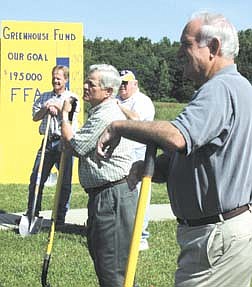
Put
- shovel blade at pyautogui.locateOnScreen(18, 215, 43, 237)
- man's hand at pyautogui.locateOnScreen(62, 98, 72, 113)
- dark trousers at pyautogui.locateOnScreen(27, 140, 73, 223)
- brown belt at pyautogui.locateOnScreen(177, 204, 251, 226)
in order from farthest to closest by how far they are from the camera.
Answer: dark trousers at pyautogui.locateOnScreen(27, 140, 73, 223)
shovel blade at pyautogui.locateOnScreen(18, 215, 43, 237)
man's hand at pyautogui.locateOnScreen(62, 98, 72, 113)
brown belt at pyautogui.locateOnScreen(177, 204, 251, 226)

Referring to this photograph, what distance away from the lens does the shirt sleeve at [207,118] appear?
8.95 feet

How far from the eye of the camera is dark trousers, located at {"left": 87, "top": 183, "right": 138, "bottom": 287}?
15.3ft

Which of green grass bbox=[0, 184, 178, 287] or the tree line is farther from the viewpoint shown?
the tree line

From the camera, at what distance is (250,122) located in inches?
115

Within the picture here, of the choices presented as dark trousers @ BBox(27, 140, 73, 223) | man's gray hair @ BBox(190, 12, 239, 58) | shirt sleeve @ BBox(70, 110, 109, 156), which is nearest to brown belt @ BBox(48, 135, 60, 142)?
dark trousers @ BBox(27, 140, 73, 223)

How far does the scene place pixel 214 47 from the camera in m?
2.93

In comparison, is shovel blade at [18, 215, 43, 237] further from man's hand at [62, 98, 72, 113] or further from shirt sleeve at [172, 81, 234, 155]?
shirt sleeve at [172, 81, 234, 155]

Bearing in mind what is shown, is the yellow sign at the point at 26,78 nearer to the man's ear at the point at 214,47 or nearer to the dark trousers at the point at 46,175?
the dark trousers at the point at 46,175

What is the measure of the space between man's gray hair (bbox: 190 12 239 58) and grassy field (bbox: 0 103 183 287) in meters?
3.64

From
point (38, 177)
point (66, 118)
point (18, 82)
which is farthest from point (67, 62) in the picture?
point (66, 118)

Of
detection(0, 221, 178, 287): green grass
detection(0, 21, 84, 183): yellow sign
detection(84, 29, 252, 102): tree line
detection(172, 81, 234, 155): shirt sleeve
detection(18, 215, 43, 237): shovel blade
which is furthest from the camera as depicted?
detection(84, 29, 252, 102): tree line

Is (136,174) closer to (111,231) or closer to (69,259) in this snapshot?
(111,231)

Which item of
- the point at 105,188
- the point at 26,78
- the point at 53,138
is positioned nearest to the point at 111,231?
the point at 105,188

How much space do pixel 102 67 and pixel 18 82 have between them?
9.39 metres
